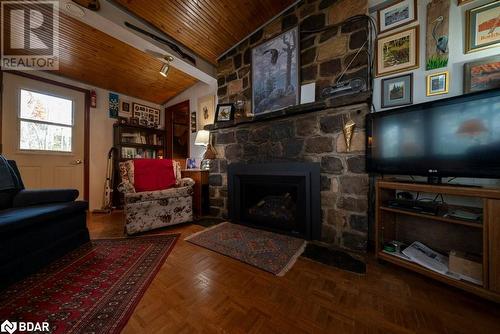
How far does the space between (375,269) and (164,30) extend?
3.46 meters

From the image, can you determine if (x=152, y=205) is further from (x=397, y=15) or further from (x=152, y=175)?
(x=397, y=15)

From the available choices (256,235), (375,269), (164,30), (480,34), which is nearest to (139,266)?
(256,235)

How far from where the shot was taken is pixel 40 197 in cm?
175

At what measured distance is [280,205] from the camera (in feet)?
7.80

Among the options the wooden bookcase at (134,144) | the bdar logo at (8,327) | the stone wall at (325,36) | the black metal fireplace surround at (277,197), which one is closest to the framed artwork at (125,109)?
the wooden bookcase at (134,144)

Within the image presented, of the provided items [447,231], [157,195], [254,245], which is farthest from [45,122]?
[447,231]

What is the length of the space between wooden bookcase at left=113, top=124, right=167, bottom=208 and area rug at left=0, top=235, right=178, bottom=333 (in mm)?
2104

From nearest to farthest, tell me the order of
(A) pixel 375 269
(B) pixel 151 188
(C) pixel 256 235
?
(A) pixel 375 269
(C) pixel 256 235
(B) pixel 151 188

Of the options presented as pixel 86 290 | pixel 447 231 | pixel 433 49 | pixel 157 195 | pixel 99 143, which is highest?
pixel 433 49

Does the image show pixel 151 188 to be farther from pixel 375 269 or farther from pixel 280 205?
pixel 375 269

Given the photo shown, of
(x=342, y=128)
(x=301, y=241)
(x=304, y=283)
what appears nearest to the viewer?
(x=304, y=283)

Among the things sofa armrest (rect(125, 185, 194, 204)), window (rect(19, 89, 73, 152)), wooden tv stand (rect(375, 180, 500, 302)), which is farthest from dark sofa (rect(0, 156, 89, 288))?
wooden tv stand (rect(375, 180, 500, 302))

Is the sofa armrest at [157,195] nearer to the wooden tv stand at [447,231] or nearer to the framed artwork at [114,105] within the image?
the wooden tv stand at [447,231]

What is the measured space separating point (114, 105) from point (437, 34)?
4.79 meters
